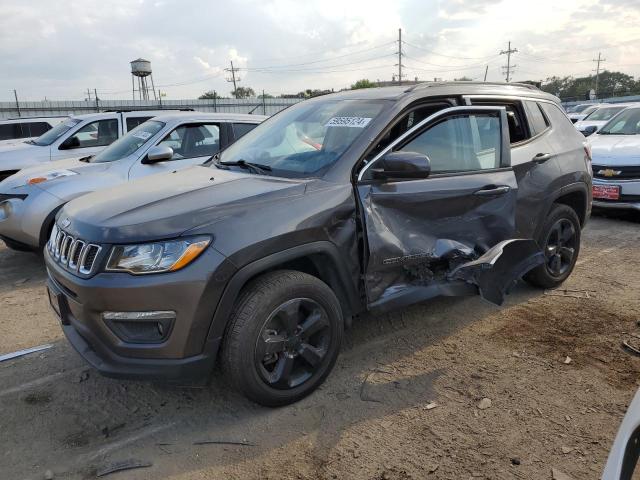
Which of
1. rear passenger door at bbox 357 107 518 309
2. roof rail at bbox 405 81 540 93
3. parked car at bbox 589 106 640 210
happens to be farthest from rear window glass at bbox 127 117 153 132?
parked car at bbox 589 106 640 210

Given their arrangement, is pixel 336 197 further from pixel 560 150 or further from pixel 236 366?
pixel 560 150

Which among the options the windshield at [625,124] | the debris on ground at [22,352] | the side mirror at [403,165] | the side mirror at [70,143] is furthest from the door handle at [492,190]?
the side mirror at [70,143]

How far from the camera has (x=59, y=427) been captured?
9.27 feet

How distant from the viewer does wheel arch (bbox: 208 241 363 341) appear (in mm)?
2564

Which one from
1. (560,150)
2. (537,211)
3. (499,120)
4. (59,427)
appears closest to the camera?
(59,427)

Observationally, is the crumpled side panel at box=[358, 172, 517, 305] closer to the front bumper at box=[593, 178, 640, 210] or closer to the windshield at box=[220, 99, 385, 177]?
the windshield at box=[220, 99, 385, 177]

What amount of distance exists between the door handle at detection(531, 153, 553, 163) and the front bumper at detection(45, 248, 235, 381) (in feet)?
9.53

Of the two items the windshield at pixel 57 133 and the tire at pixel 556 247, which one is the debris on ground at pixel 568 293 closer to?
the tire at pixel 556 247

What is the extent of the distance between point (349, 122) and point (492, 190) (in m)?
1.20

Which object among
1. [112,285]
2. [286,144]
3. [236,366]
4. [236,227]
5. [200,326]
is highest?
[286,144]

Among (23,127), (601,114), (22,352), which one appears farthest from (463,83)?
(23,127)

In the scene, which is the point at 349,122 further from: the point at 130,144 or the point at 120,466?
the point at 130,144

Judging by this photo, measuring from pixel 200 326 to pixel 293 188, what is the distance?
94 centimetres

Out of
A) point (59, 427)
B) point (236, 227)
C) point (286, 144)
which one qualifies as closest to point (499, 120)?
point (286, 144)
